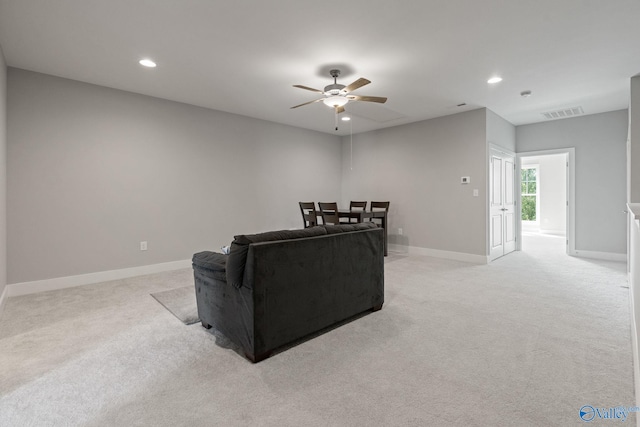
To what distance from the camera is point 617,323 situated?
2.71 meters

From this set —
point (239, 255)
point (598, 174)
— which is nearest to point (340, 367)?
point (239, 255)

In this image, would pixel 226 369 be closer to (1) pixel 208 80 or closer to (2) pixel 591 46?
(1) pixel 208 80

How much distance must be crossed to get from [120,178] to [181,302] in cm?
213

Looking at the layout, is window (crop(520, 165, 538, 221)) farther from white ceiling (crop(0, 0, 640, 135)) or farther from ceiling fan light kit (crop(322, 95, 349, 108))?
ceiling fan light kit (crop(322, 95, 349, 108))

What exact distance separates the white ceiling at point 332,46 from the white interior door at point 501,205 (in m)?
1.32

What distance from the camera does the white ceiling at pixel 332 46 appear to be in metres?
2.47

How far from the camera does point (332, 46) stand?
10.1 feet

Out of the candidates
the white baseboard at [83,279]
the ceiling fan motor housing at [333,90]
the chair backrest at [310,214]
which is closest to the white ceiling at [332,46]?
the ceiling fan motor housing at [333,90]

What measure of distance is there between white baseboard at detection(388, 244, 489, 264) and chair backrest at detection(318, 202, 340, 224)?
166 cm

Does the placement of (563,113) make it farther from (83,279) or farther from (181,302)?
(83,279)

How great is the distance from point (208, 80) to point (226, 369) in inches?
133

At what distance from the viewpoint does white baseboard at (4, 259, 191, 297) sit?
11.8 feet

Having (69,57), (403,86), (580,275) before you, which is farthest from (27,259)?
(580,275)

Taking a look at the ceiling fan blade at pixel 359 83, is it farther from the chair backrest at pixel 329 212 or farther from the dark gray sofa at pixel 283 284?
the chair backrest at pixel 329 212
